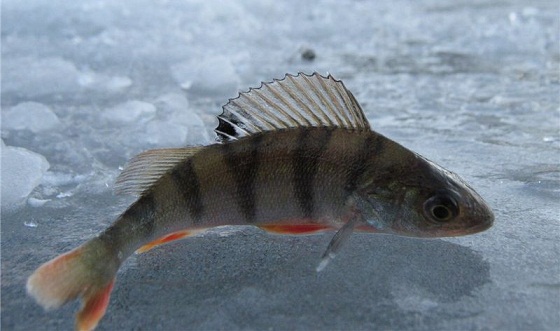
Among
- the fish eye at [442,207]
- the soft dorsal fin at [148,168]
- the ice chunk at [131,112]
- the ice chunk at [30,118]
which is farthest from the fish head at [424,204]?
the ice chunk at [30,118]

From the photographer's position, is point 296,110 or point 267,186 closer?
point 267,186

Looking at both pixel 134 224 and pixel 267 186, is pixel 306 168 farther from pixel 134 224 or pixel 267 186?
pixel 134 224

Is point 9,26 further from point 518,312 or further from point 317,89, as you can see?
point 518,312

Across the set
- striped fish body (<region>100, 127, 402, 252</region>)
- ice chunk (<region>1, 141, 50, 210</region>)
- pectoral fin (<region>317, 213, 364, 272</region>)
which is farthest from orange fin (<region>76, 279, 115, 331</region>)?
ice chunk (<region>1, 141, 50, 210</region>)

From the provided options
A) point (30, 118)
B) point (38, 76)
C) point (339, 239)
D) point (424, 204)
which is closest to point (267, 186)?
point (339, 239)

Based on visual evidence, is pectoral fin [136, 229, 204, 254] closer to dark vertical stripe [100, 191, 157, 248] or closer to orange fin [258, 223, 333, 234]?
dark vertical stripe [100, 191, 157, 248]

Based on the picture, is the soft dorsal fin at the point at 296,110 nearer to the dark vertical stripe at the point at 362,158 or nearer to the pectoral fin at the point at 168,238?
the dark vertical stripe at the point at 362,158
